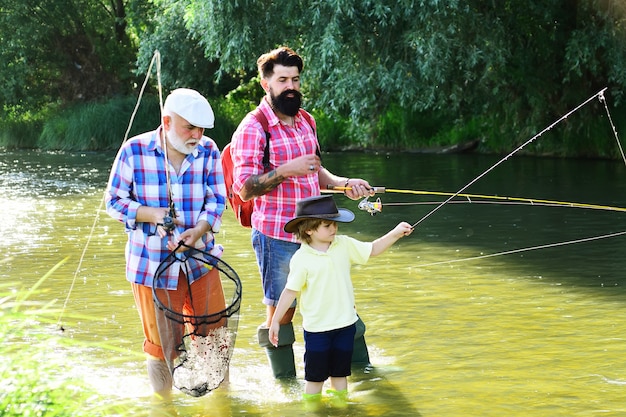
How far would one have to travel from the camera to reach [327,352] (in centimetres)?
578

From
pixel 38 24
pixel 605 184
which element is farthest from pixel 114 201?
pixel 38 24

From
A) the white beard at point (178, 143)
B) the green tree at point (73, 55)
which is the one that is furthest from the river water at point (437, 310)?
the green tree at point (73, 55)

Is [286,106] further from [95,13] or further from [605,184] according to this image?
[95,13]

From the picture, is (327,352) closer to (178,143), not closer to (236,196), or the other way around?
(236,196)

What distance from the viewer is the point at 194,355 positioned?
5.67 metres

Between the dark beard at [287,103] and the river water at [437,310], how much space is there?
0.71 metres

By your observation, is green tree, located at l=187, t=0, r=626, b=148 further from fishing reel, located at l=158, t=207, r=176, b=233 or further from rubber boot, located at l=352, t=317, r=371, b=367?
fishing reel, located at l=158, t=207, r=176, b=233

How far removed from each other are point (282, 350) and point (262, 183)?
1.09 m

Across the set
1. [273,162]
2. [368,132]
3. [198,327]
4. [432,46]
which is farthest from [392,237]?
[368,132]

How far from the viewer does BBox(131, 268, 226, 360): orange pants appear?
562cm

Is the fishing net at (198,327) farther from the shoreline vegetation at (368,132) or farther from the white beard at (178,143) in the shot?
the shoreline vegetation at (368,132)

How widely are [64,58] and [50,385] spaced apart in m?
36.3

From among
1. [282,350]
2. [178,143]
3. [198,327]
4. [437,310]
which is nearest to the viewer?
[178,143]

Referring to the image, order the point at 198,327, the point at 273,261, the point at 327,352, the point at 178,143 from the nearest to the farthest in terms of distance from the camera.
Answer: the point at 178,143
the point at 198,327
the point at 327,352
the point at 273,261
